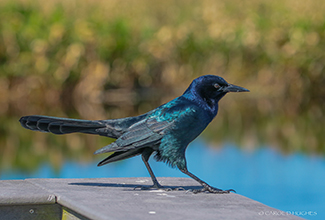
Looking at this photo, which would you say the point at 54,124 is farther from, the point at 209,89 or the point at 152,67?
the point at 152,67

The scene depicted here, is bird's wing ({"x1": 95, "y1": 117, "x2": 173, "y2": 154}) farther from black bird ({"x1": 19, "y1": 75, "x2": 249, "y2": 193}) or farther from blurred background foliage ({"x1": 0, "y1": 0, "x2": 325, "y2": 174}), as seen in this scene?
blurred background foliage ({"x1": 0, "y1": 0, "x2": 325, "y2": 174})

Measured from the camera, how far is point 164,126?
322 centimetres

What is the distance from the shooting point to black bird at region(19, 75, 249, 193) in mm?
3201

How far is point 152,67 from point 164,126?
7.64m

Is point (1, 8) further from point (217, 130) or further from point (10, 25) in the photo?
point (217, 130)

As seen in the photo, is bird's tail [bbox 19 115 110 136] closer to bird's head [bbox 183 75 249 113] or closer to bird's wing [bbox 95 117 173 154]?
bird's wing [bbox 95 117 173 154]

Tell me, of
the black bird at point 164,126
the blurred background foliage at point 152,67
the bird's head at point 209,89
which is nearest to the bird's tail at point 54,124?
the black bird at point 164,126

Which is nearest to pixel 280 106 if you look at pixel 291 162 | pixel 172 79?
pixel 172 79

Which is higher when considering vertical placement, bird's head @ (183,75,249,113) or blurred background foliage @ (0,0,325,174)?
blurred background foliage @ (0,0,325,174)

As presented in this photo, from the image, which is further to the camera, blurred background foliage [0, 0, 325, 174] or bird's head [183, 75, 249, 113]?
blurred background foliage [0, 0, 325, 174]

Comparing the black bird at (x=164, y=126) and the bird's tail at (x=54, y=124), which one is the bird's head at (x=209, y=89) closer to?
the black bird at (x=164, y=126)

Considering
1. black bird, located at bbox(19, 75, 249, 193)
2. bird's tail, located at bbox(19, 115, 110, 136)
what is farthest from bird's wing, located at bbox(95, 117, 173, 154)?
bird's tail, located at bbox(19, 115, 110, 136)

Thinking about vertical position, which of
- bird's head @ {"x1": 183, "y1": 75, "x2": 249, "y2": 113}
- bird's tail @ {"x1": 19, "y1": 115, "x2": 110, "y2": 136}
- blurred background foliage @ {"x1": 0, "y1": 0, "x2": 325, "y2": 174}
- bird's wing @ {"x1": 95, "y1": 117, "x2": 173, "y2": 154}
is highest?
blurred background foliage @ {"x1": 0, "y1": 0, "x2": 325, "y2": 174}

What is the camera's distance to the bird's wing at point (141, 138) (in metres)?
3.22
